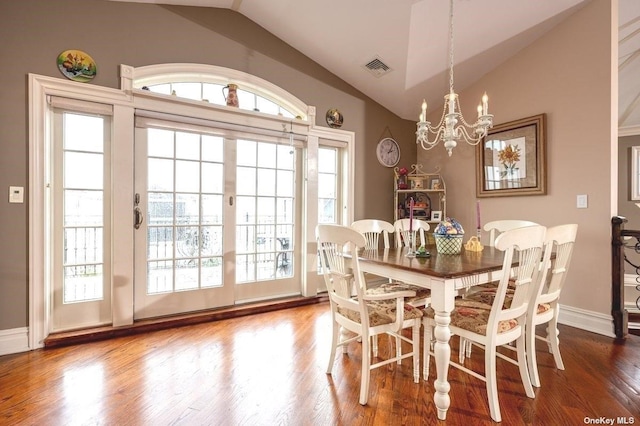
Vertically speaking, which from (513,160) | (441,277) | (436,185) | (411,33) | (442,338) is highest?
(411,33)

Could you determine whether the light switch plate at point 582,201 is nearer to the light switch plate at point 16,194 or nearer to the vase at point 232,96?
the vase at point 232,96

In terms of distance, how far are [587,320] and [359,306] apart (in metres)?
2.42

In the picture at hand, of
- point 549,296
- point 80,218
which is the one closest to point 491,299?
point 549,296

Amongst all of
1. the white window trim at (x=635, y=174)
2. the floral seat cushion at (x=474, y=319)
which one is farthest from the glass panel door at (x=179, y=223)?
the white window trim at (x=635, y=174)

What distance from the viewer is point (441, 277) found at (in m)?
1.58

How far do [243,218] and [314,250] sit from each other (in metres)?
0.89

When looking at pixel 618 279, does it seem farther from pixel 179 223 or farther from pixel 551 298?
pixel 179 223

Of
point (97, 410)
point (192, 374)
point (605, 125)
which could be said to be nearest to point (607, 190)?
point (605, 125)

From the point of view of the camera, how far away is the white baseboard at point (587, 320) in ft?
8.82

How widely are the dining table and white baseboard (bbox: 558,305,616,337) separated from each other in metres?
1.53

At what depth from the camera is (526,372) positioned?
1.75m

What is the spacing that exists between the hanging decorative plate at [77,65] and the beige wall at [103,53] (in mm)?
40

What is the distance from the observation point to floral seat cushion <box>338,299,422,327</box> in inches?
71.4

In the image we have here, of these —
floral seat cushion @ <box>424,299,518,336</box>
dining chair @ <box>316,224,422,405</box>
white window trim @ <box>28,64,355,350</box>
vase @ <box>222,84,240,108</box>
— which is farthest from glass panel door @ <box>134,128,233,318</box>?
floral seat cushion @ <box>424,299,518,336</box>
